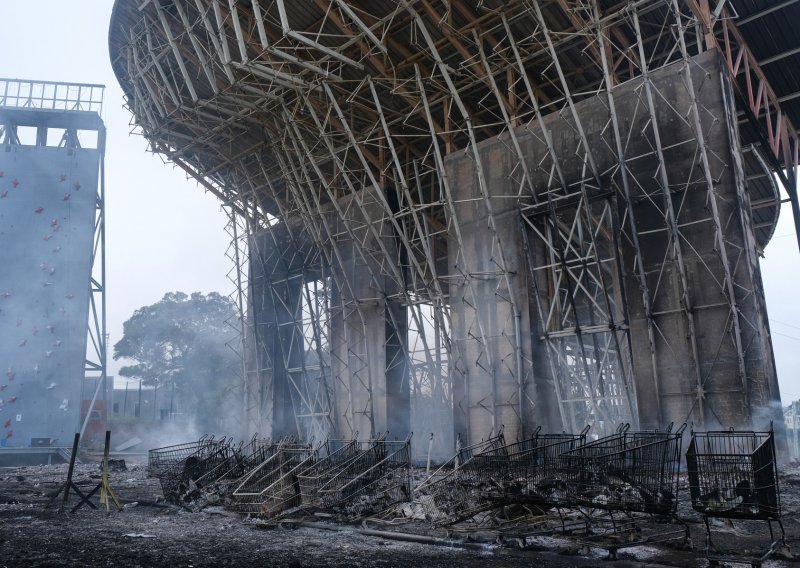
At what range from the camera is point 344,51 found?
17719 millimetres

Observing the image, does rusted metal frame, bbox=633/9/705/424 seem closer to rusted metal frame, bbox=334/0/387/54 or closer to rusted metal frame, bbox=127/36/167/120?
rusted metal frame, bbox=334/0/387/54

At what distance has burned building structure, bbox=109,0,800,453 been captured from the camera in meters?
13.3

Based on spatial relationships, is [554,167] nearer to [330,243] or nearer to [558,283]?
[558,283]

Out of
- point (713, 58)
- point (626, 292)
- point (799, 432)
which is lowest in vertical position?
point (799, 432)

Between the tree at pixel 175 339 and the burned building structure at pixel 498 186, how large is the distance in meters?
26.4

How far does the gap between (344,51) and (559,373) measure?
10.8 m

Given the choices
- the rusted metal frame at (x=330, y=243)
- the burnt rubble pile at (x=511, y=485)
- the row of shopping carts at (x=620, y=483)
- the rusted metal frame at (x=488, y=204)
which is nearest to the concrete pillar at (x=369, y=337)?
the rusted metal frame at (x=330, y=243)

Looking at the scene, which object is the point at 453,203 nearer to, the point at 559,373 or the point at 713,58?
the point at 559,373

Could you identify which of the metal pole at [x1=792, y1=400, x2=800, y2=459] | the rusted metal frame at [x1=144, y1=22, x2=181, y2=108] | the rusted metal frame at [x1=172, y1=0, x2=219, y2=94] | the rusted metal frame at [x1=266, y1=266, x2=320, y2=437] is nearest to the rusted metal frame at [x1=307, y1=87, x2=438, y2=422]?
the rusted metal frame at [x1=172, y1=0, x2=219, y2=94]

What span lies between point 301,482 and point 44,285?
3026 centimetres

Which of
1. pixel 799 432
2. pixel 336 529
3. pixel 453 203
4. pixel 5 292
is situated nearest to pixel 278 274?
pixel 453 203

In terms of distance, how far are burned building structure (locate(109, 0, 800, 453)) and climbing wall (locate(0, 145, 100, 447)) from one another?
50.0 feet

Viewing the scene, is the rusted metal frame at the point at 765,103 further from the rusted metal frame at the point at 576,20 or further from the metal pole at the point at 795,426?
the metal pole at the point at 795,426

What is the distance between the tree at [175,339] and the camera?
49062 mm
